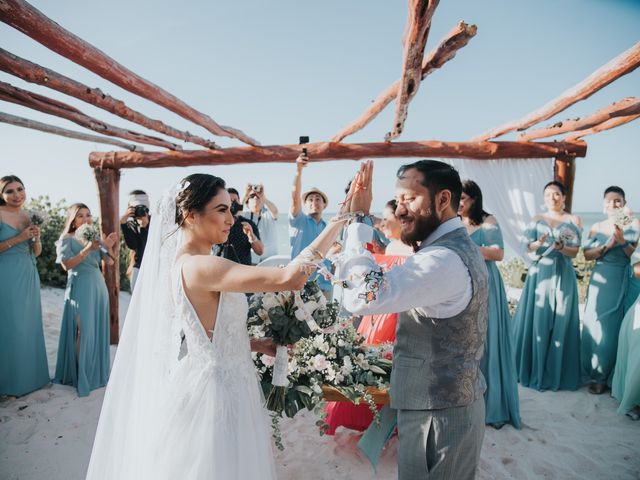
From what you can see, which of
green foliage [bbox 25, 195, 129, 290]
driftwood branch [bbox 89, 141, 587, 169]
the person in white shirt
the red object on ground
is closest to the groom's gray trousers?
the red object on ground

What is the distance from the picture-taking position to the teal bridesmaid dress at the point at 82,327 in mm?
5062

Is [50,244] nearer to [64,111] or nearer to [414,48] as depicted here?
[64,111]

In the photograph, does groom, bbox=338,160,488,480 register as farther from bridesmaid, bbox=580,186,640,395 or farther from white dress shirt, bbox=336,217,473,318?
bridesmaid, bbox=580,186,640,395

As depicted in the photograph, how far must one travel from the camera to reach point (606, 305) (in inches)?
205

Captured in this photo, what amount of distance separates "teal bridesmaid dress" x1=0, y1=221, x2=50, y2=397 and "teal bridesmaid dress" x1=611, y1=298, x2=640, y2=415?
7.11 meters

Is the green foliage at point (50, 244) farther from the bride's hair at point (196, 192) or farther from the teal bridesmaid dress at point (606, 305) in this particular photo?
the teal bridesmaid dress at point (606, 305)

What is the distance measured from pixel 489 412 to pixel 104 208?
690cm

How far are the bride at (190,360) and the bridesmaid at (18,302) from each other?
135 inches

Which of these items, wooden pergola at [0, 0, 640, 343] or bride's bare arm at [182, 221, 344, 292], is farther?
wooden pergola at [0, 0, 640, 343]

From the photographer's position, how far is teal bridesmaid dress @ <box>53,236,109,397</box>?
5.06 meters

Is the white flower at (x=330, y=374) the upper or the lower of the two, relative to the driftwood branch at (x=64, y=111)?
lower

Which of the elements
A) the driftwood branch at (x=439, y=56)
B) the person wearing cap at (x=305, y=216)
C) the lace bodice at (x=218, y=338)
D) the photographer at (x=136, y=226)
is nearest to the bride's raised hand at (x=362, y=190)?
the lace bodice at (x=218, y=338)

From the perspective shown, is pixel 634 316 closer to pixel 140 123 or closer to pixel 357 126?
→ pixel 357 126

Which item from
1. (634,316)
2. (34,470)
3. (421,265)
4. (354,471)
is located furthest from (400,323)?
(634,316)
